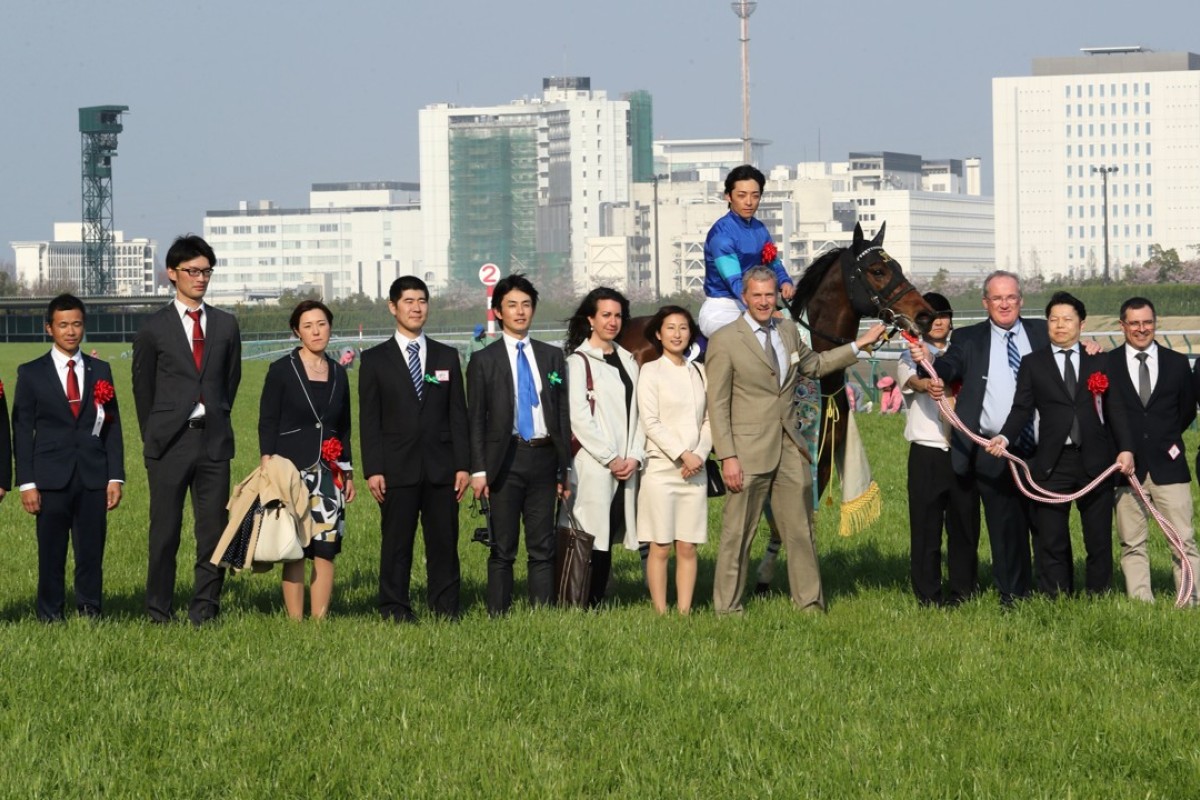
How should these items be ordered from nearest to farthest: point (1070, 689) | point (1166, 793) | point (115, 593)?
1. point (1166, 793)
2. point (1070, 689)
3. point (115, 593)

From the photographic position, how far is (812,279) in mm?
10039

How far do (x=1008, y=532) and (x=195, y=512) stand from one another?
441 centimetres

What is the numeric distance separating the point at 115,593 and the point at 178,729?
4.13 m

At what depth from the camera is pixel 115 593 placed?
10633 millimetres

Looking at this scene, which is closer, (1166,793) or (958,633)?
(1166,793)

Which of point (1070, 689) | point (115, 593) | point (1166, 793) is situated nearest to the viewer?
point (1166, 793)

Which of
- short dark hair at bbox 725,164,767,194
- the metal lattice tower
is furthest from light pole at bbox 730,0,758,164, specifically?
the metal lattice tower

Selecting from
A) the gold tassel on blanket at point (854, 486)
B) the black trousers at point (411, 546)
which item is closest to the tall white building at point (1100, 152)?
the gold tassel on blanket at point (854, 486)

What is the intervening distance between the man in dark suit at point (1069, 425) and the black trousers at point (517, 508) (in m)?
2.39

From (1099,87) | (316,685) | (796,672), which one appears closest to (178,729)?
(316,685)

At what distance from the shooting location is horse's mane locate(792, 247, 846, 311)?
10023 millimetres

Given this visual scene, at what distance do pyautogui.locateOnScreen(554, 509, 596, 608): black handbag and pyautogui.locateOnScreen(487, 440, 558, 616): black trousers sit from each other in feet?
0.37

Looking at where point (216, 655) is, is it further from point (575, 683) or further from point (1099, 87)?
point (1099, 87)

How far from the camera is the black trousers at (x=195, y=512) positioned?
8.83 metres
